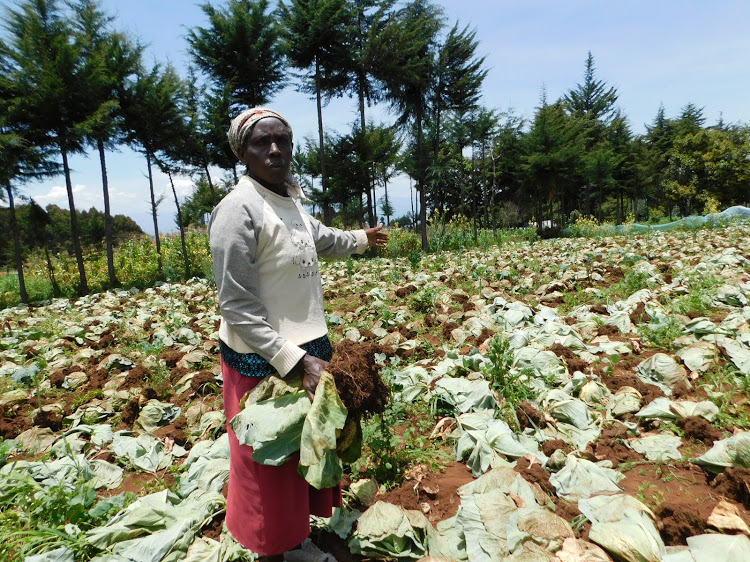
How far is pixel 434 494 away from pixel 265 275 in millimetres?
1428

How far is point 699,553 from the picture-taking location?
1.44 meters

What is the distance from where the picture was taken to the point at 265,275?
160 cm

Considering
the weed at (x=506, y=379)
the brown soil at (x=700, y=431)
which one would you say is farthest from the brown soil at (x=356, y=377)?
the brown soil at (x=700, y=431)

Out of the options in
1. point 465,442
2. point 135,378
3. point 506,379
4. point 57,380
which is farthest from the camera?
point 57,380

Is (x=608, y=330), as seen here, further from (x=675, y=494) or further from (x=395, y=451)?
(x=395, y=451)

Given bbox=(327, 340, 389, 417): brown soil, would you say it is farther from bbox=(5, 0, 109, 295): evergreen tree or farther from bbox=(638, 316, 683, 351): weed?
bbox=(5, 0, 109, 295): evergreen tree

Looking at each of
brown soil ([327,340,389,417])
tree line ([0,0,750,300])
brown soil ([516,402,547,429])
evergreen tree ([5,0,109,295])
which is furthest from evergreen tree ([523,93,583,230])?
brown soil ([327,340,389,417])

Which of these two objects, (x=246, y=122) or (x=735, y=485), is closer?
(x=246, y=122)

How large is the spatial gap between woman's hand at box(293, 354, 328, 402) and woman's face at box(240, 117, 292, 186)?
0.70m

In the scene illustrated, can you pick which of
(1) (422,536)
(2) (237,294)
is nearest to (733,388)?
(1) (422,536)

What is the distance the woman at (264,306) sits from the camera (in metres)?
1.50

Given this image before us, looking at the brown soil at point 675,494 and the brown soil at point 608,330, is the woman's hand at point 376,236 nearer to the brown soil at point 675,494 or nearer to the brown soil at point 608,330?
the brown soil at point 675,494

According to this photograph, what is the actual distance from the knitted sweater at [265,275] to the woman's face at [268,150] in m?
0.06

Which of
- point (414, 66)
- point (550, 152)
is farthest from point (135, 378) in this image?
point (550, 152)
